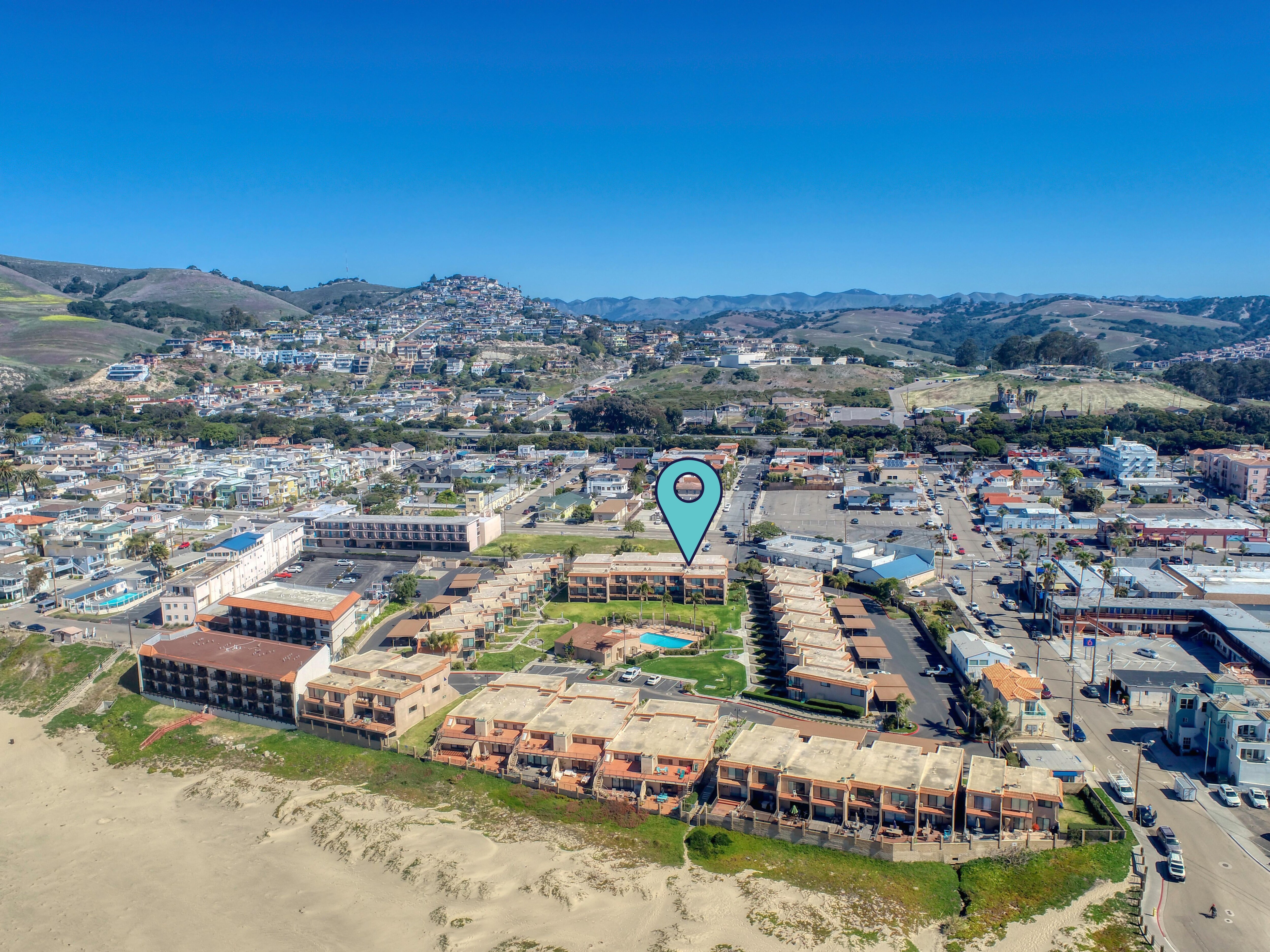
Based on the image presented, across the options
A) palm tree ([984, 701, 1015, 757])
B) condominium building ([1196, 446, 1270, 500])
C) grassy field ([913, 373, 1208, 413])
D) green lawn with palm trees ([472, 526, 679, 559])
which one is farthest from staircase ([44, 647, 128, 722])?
grassy field ([913, 373, 1208, 413])

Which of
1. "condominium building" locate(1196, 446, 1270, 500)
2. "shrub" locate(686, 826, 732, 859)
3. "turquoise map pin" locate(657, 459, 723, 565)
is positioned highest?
"turquoise map pin" locate(657, 459, 723, 565)

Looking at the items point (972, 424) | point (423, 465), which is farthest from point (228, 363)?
point (972, 424)

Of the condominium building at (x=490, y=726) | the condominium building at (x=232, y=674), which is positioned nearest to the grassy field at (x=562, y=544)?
the condominium building at (x=232, y=674)

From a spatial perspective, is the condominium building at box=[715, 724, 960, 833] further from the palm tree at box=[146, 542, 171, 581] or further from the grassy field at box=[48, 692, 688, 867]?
the palm tree at box=[146, 542, 171, 581]

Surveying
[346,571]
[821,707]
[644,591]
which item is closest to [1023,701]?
[821,707]

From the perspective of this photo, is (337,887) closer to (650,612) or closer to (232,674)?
(232,674)

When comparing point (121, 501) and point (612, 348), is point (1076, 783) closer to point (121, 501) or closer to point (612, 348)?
point (121, 501)
